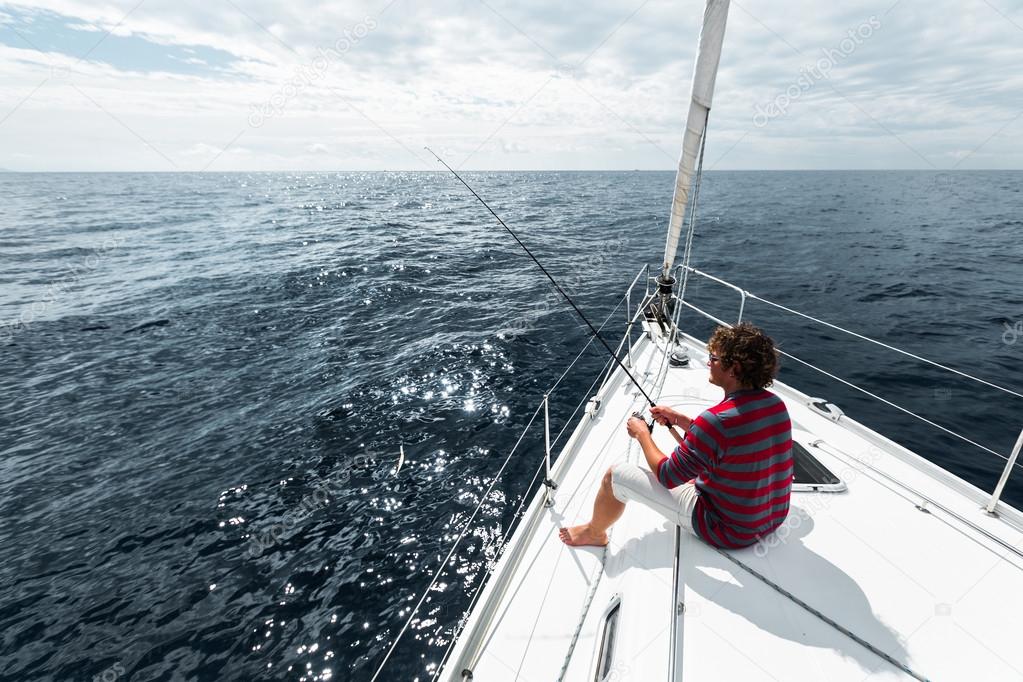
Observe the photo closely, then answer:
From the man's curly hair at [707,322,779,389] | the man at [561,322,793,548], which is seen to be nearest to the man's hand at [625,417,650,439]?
the man at [561,322,793,548]

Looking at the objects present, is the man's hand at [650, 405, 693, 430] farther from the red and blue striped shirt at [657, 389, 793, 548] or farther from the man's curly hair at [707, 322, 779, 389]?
the man's curly hair at [707, 322, 779, 389]

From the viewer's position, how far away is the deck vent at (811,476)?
352cm

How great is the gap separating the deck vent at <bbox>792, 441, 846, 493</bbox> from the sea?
10.1 feet

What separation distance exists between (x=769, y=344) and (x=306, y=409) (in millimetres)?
7753

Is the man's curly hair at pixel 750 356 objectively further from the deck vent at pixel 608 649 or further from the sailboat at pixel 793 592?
the deck vent at pixel 608 649

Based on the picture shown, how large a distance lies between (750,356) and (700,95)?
3.95m

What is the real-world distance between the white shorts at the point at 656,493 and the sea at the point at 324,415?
2.20 m

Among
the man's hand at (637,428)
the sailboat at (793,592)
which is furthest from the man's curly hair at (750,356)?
the sailboat at (793,592)

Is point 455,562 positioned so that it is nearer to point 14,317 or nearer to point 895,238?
point 14,317

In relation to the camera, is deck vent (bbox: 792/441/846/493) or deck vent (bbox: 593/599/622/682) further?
deck vent (bbox: 792/441/846/493)

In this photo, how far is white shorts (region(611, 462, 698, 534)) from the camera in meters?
2.91

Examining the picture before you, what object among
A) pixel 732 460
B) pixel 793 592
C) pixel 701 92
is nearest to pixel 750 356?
pixel 732 460

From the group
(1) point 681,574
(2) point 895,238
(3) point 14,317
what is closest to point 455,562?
(1) point 681,574

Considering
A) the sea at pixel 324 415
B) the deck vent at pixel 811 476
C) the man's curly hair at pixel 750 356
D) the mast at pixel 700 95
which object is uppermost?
the mast at pixel 700 95
